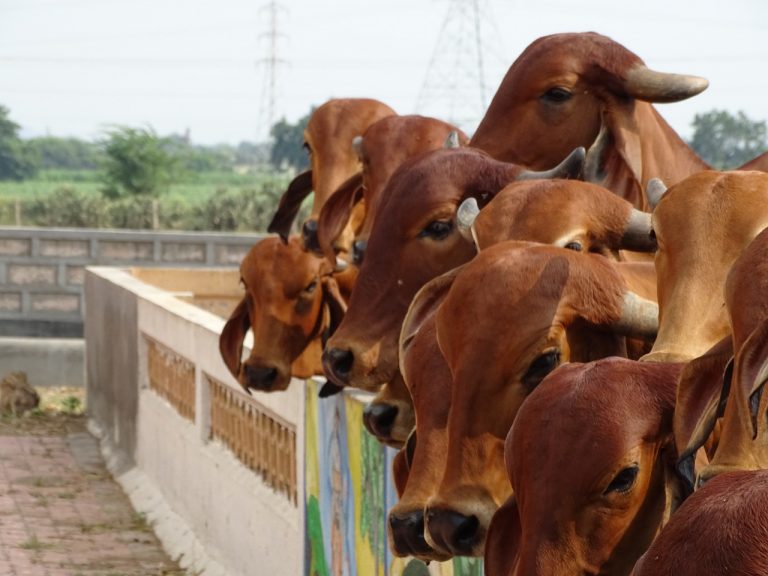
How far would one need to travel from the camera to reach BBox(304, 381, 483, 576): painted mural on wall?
18.7 ft

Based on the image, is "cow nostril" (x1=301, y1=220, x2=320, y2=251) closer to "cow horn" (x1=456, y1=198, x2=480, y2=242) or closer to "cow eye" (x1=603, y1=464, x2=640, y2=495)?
"cow horn" (x1=456, y1=198, x2=480, y2=242)

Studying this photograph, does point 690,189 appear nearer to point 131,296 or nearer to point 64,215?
point 131,296

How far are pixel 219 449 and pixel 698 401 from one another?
21.9ft

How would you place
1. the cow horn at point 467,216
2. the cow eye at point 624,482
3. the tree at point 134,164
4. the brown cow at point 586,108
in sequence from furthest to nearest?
1. the tree at point 134,164
2. the brown cow at point 586,108
3. the cow horn at point 467,216
4. the cow eye at point 624,482

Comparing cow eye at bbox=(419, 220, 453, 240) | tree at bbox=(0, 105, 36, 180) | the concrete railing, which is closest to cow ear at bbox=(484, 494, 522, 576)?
the concrete railing

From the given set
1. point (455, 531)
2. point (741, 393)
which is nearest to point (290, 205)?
point (455, 531)

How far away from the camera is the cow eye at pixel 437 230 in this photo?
454 cm

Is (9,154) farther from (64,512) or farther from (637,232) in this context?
(637,232)

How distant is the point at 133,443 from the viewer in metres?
12.7

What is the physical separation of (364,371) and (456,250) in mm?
414

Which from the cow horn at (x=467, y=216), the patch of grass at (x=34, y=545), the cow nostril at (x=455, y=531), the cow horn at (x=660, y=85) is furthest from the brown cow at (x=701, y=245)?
the patch of grass at (x=34, y=545)

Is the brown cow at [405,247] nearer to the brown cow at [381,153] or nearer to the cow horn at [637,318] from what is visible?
the brown cow at [381,153]

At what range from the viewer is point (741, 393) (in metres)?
2.66

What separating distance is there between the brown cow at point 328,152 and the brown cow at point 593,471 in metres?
3.50
